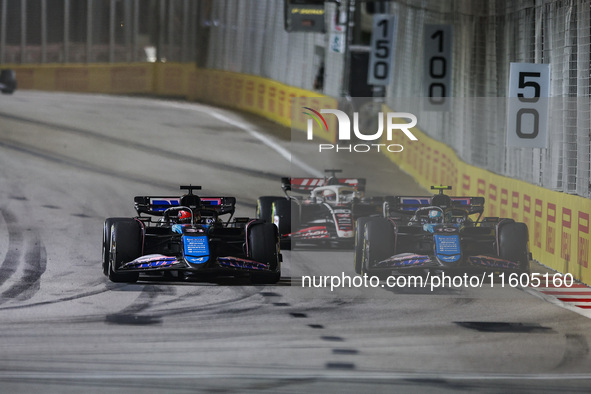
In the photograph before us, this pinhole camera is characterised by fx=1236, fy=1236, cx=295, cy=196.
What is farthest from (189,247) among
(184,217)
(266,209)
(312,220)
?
→ (266,209)

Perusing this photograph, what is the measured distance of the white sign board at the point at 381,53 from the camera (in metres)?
27.5

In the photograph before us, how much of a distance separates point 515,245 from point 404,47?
59.9ft

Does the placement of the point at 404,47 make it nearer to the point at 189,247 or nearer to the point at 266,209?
the point at 266,209

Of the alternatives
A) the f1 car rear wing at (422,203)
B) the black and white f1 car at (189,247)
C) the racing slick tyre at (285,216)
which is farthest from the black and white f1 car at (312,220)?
the black and white f1 car at (189,247)

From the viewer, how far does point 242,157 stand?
30406mm

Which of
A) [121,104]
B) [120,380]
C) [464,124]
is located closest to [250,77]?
[121,104]

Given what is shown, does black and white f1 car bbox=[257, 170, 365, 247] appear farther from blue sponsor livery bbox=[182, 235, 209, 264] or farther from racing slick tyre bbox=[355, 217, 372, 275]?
blue sponsor livery bbox=[182, 235, 209, 264]

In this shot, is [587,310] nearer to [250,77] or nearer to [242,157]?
[242,157]

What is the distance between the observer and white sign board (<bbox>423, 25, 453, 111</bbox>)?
80.7 feet

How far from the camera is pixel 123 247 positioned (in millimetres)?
13969

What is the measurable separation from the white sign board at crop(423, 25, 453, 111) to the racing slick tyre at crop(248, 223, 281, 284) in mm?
11016

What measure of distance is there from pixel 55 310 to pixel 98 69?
107 ft

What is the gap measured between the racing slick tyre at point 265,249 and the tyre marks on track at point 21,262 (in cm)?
247

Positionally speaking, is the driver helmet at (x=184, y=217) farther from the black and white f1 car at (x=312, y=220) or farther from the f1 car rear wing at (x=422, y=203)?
the black and white f1 car at (x=312, y=220)
